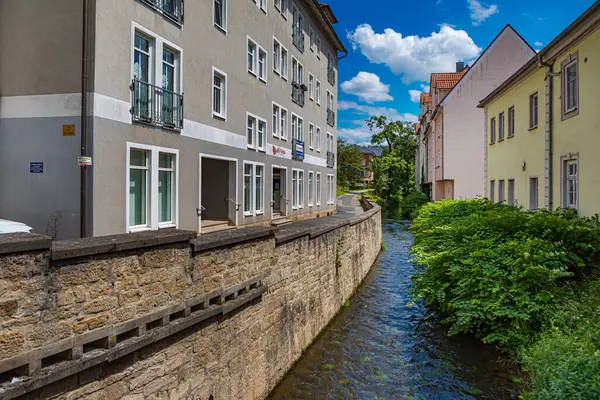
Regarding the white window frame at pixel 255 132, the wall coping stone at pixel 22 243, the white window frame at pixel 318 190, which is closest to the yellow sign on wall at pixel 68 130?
the wall coping stone at pixel 22 243

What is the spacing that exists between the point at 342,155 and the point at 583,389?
86.3 m

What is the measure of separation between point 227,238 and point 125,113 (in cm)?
542

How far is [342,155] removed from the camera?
9069cm

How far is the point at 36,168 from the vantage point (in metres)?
10.2

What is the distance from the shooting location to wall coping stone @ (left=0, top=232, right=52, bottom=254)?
3592 millimetres

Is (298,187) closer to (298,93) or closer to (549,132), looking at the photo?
(298,93)

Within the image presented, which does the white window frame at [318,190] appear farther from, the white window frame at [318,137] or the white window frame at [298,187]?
the white window frame at [298,187]

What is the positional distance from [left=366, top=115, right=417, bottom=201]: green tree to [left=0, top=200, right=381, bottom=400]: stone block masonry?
199ft

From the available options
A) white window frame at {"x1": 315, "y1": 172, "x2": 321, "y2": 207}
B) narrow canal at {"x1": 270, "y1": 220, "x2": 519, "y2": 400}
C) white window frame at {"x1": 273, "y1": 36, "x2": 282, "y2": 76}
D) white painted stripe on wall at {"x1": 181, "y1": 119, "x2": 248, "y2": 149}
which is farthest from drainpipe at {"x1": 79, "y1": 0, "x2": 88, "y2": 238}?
white window frame at {"x1": 315, "y1": 172, "x2": 321, "y2": 207}

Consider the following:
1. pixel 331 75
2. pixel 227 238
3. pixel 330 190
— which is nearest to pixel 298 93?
pixel 331 75

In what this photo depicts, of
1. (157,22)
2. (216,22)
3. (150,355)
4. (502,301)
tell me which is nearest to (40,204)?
(157,22)

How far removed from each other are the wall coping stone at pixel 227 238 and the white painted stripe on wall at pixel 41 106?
16.1 ft

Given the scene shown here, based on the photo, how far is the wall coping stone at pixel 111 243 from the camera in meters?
4.10

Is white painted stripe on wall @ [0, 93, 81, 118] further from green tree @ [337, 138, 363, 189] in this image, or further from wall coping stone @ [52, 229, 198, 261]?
green tree @ [337, 138, 363, 189]
